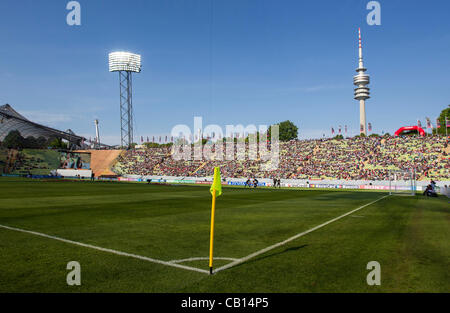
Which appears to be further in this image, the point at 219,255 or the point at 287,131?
the point at 287,131

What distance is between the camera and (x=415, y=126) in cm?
7806

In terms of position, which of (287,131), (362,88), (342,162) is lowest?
(342,162)

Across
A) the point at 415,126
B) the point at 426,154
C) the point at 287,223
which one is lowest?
the point at 287,223

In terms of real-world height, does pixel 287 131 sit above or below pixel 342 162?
above

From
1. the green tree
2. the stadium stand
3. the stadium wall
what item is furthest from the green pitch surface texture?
the green tree

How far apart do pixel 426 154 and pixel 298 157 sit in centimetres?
2558

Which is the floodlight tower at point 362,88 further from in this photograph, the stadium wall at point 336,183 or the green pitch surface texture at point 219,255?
the green pitch surface texture at point 219,255

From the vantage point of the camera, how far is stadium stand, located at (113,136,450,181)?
191 feet

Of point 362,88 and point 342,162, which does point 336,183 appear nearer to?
point 342,162

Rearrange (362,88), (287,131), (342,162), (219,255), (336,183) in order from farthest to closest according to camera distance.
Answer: (287,131) < (362,88) < (342,162) < (336,183) < (219,255)

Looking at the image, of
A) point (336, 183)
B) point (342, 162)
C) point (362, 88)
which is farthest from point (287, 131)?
point (336, 183)

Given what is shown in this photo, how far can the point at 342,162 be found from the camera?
217 ft

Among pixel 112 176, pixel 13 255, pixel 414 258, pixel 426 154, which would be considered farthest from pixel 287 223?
pixel 112 176
